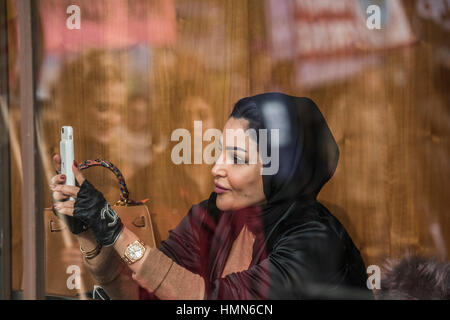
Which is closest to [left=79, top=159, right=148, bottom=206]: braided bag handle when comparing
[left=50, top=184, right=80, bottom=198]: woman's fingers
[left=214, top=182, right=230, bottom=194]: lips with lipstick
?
[left=50, top=184, right=80, bottom=198]: woman's fingers

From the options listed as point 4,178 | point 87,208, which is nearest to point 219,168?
point 87,208

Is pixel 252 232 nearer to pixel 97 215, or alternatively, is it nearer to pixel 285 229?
pixel 285 229

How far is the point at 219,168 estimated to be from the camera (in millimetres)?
1471

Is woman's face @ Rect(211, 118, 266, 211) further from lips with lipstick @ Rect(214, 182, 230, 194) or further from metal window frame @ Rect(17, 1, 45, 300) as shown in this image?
metal window frame @ Rect(17, 1, 45, 300)

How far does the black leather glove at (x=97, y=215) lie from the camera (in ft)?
4.61

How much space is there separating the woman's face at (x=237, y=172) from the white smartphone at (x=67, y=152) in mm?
498

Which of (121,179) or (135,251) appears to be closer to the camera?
(135,251)

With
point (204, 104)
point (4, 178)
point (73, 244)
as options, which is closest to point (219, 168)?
point (204, 104)

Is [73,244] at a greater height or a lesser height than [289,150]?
lesser

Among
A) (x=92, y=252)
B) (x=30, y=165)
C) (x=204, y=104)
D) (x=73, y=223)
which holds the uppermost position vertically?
(x=204, y=104)

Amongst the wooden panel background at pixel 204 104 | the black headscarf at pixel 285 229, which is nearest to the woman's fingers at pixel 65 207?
the wooden panel background at pixel 204 104

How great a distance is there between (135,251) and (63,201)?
1.02 feet

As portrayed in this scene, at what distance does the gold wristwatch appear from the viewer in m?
Result: 1.39

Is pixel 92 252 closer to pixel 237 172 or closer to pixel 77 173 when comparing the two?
pixel 77 173
